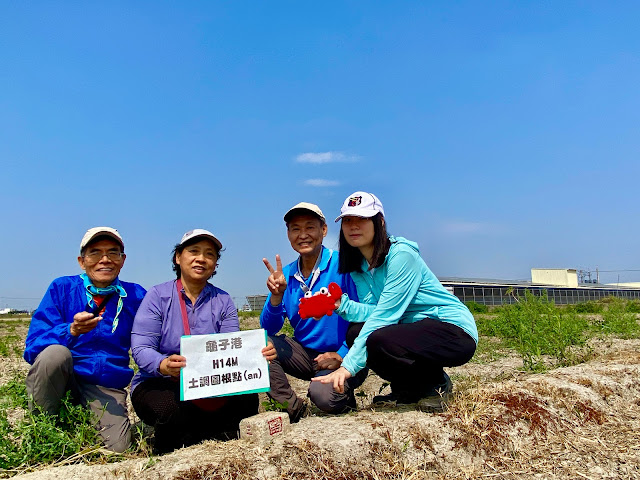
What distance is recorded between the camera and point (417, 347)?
3488 millimetres

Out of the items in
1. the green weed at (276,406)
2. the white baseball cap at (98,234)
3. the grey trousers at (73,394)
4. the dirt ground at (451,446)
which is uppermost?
the white baseball cap at (98,234)

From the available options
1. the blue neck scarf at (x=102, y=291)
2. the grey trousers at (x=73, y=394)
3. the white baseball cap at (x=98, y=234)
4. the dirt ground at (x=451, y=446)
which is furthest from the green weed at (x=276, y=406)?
the white baseball cap at (x=98, y=234)

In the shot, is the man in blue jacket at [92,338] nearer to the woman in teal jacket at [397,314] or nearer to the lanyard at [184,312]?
the lanyard at [184,312]

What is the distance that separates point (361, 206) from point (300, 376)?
1429mm

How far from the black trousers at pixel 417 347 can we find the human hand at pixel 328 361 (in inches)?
11.6

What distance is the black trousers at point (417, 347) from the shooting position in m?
3.47

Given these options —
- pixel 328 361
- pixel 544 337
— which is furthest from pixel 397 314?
pixel 544 337

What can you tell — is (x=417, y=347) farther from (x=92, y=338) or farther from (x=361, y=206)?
(x=92, y=338)

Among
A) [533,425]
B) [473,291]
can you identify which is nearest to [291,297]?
[533,425]

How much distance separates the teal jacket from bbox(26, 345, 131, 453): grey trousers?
1.49 metres

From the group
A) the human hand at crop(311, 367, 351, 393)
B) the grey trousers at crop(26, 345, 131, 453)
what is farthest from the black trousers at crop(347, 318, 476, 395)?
the grey trousers at crop(26, 345, 131, 453)

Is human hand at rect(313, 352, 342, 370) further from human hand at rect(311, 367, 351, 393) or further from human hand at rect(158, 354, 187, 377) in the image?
human hand at rect(158, 354, 187, 377)

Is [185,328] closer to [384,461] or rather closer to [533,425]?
[384,461]

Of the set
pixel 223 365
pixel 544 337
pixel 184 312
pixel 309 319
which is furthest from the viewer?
pixel 544 337
